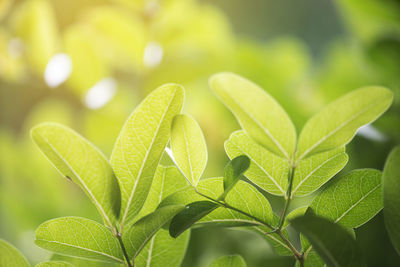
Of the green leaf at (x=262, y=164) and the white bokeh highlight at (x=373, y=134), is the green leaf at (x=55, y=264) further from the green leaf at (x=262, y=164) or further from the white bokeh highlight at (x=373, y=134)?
the white bokeh highlight at (x=373, y=134)

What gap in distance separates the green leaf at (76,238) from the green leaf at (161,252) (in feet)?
0.09

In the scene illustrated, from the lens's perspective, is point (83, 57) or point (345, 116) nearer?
point (345, 116)

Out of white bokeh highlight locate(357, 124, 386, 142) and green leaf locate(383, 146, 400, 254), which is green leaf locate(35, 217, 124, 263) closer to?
green leaf locate(383, 146, 400, 254)

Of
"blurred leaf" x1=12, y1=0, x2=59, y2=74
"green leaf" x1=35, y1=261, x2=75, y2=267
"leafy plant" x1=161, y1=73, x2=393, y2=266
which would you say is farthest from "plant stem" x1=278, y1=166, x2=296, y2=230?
"blurred leaf" x1=12, y1=0, x2=59, y2=74

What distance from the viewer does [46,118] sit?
0.75 metres

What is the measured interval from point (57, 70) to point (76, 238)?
42cm

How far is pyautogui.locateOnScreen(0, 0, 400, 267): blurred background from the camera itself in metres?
0.51

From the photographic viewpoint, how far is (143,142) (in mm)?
221

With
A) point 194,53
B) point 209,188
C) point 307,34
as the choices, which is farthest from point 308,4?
point 209,188

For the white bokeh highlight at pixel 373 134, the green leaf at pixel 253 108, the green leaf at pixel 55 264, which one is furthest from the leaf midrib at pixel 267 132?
the white bokeh highlight at pixel 373 134

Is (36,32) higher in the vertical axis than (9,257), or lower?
higher

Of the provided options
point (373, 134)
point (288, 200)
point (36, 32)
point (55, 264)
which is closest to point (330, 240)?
point (288, 200)

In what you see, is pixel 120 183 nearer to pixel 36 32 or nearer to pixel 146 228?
pixel 146 228

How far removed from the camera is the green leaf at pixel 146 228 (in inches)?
8.4
